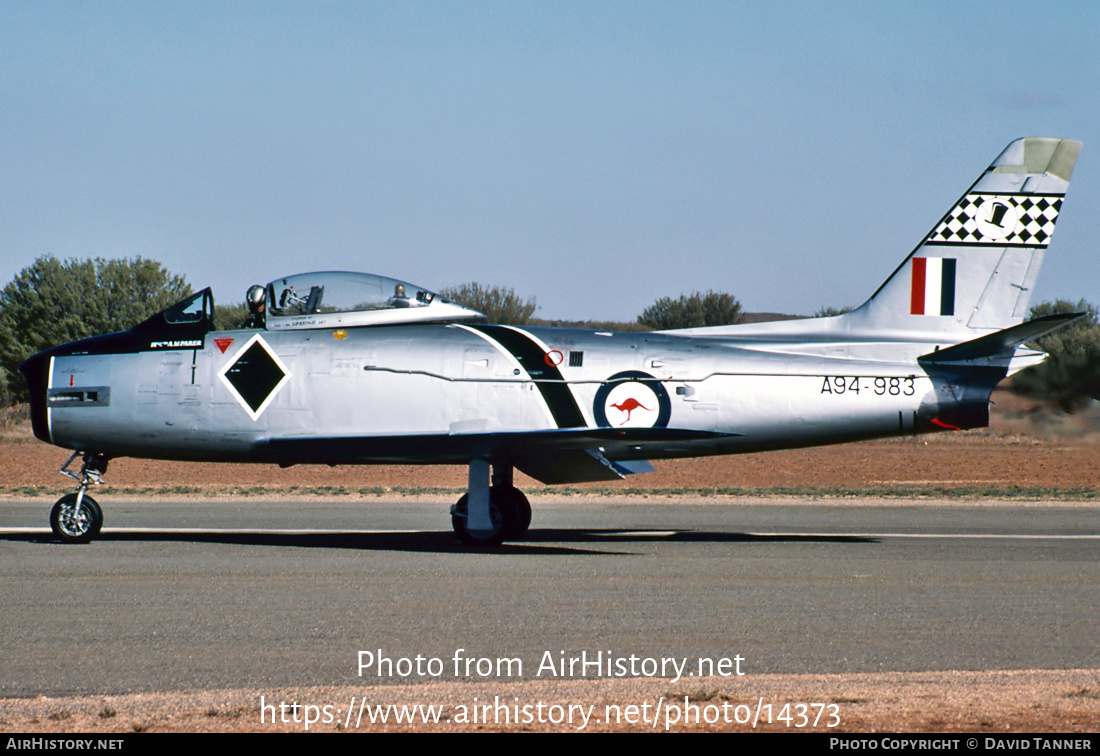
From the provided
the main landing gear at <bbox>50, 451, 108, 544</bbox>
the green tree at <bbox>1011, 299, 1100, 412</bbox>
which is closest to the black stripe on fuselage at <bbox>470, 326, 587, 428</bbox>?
the main landing gear at <bbox>50, 451, 108, 544</bbox>

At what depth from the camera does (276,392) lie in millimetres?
14531

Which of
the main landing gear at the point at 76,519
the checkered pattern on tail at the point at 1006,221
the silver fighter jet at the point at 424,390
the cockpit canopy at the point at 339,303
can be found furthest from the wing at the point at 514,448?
the checkered pattern on tail at the point at 1006,221

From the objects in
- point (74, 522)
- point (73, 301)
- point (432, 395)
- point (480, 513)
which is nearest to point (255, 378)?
point (432, 395)

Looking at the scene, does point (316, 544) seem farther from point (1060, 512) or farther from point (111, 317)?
point (111, 317)

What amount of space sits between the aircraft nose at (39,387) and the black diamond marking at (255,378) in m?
2.51

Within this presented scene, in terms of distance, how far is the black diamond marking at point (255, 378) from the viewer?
47.7 feet

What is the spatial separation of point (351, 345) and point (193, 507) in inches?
334

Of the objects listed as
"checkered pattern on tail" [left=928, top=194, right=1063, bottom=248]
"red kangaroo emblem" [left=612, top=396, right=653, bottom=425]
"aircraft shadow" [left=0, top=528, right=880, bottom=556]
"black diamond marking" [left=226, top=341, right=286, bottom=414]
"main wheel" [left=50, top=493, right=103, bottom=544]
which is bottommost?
"aircraft shadow" [left=0, top=528, right=880, bottom=556]

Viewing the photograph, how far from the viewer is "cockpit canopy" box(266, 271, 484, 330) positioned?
48.4 feet

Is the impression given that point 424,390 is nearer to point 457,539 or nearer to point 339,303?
point 339,303

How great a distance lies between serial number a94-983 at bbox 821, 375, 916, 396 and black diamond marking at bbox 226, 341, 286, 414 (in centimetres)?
743

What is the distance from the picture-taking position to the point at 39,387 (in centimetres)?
1463

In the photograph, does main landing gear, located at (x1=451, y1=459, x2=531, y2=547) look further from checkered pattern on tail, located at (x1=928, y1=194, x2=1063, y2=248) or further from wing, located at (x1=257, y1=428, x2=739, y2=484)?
checkered pattern on tail, located at (x1=928, y1=194, x2=1063, y2=248)
